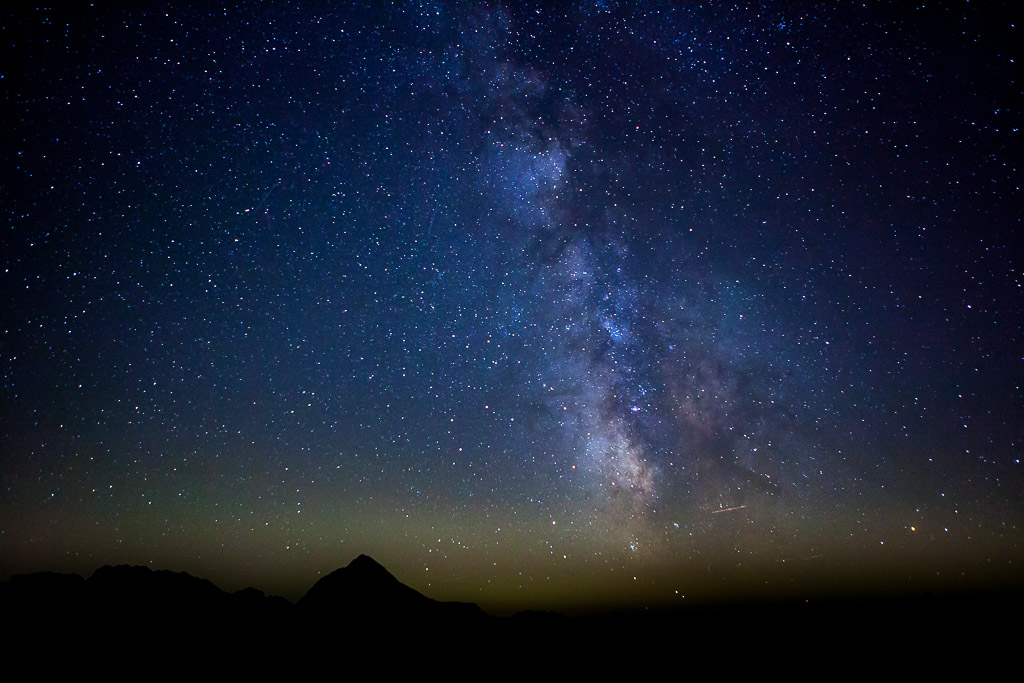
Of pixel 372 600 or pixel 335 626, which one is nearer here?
pixel 335 626

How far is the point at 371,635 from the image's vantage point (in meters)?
42.6

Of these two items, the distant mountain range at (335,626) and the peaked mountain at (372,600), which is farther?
the peaked mountain at (372,600)

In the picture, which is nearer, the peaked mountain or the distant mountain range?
the distant mountain range

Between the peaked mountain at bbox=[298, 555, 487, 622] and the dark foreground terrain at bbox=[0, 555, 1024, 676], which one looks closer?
the dark foreground terrain at bbox=[0, 555, 1024, 676]

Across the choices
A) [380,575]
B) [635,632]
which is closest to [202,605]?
[380,575]

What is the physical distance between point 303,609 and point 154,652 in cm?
2053

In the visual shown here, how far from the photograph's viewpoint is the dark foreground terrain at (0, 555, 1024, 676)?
101 feet

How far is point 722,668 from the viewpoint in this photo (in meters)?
35.7

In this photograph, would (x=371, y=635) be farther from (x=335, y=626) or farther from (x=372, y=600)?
(x=372, y=600)

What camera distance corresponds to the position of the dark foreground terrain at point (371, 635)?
1209 inches

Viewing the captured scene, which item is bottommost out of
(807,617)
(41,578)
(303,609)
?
(807,617)

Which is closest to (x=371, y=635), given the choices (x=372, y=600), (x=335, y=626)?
(x=335, y=626)

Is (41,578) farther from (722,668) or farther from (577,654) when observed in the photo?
(722,668)

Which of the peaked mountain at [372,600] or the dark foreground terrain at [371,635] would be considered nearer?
the dark foreground terrain at [371,635]
